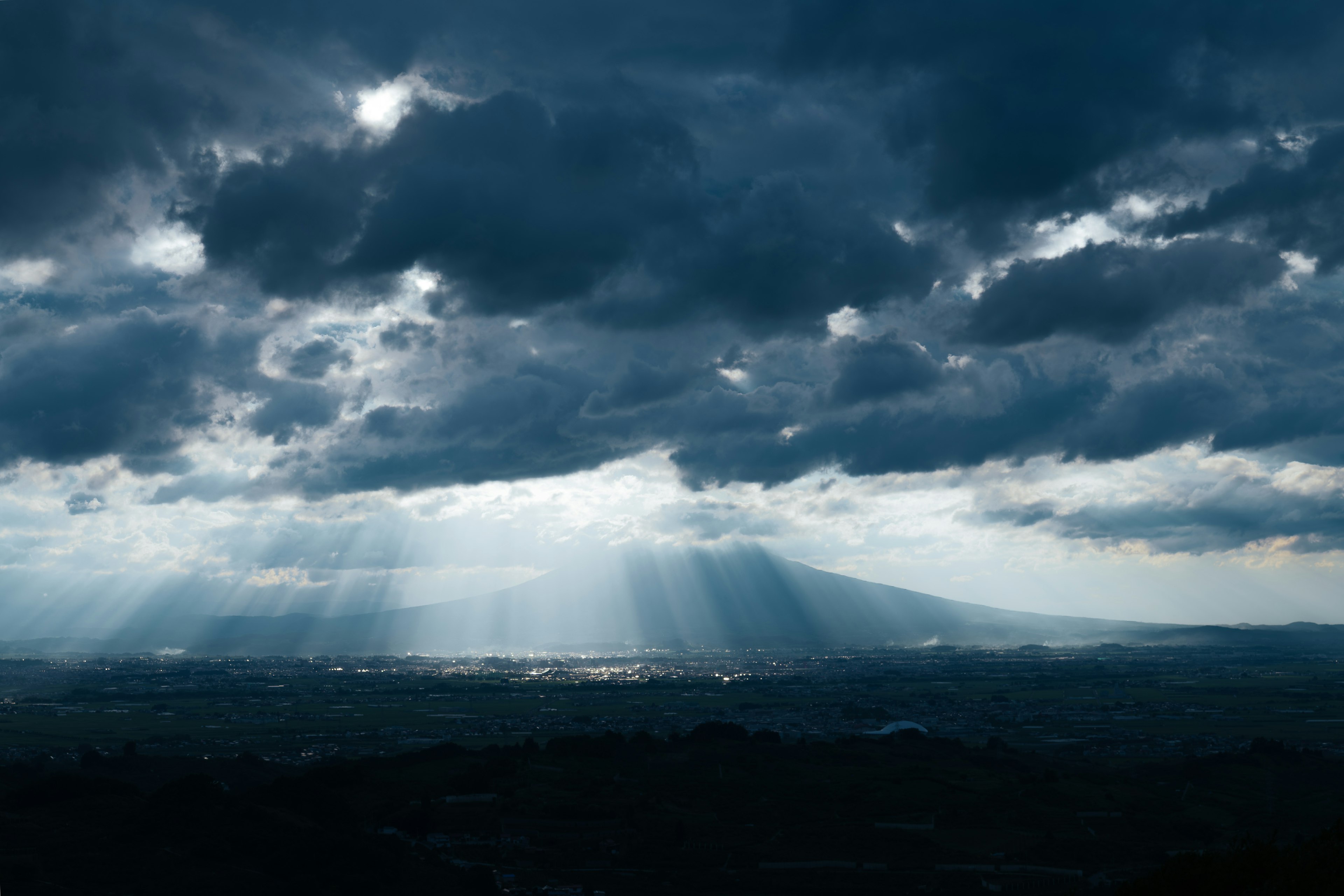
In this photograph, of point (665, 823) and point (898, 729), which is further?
point (898, 729)

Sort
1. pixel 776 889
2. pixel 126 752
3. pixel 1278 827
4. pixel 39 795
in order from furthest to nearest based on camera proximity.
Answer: pixel 126 752 < pixel 1278 827 < pixel 39 795 < pixel 776 889

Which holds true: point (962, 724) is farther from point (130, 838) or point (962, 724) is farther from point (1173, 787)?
point (130, 838)

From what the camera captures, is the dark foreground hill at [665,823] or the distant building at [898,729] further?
the distant building at [898,729]

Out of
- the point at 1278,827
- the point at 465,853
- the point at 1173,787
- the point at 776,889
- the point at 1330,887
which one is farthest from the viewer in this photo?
the point at 1173,787

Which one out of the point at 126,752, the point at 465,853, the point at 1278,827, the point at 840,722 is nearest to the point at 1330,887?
the point at 465,853

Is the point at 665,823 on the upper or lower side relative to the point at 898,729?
upper

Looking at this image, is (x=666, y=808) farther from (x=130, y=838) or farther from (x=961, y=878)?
(x=130, y=838)

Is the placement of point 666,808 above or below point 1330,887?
below

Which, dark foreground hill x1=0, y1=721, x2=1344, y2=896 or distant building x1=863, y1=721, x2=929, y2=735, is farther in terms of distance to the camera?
distant building x1=863, y1=721, x2=929, y2=735

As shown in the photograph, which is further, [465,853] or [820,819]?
[820,819]
